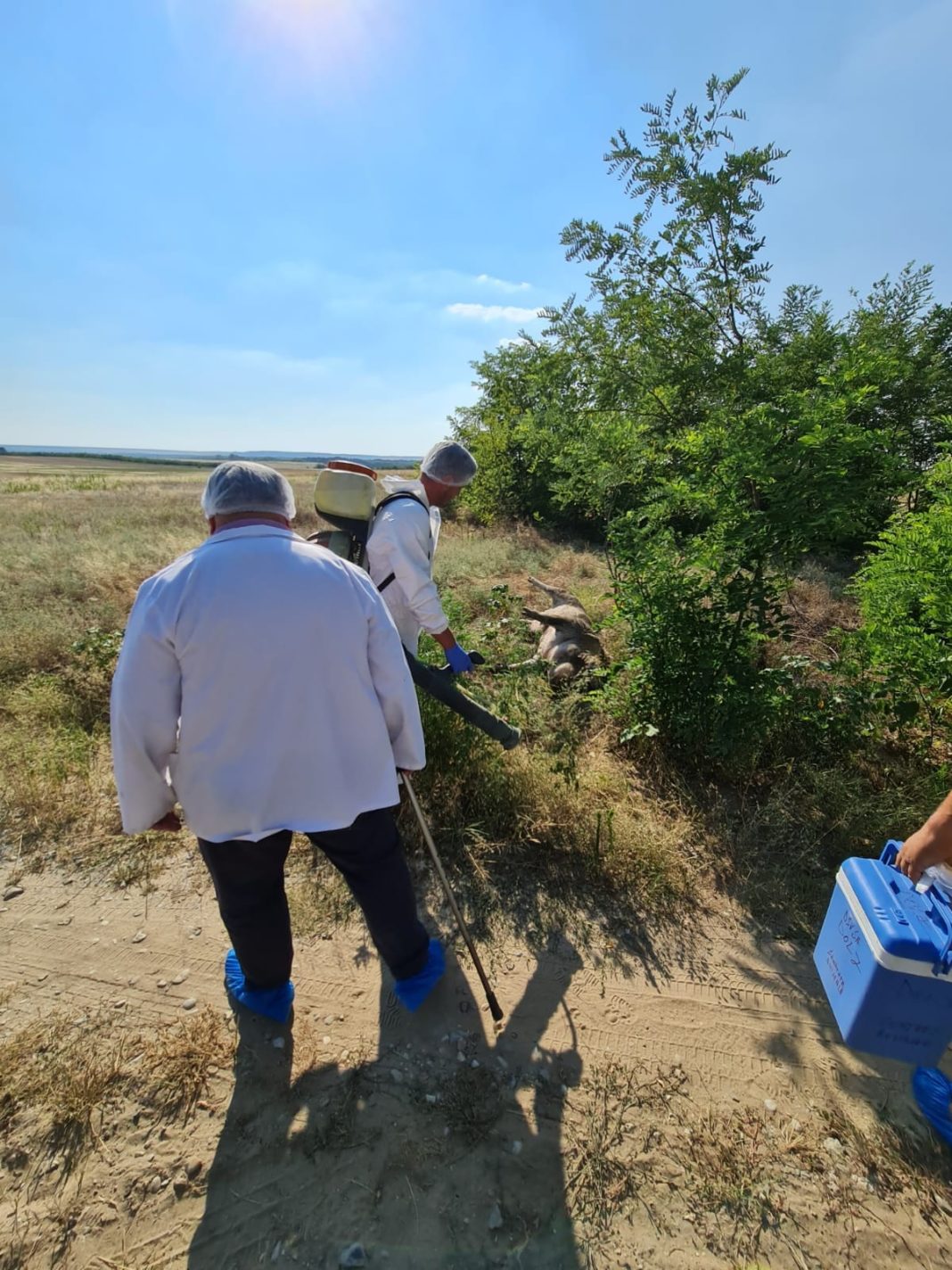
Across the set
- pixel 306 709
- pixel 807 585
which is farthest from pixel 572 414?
pixel 807 585

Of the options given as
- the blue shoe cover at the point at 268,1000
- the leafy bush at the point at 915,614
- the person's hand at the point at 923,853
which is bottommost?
the blue shoe cover at the point at 268,1000

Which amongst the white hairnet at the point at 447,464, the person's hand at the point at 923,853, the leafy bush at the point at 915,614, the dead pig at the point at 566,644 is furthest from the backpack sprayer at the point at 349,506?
the leafy bush at the point at 915,614

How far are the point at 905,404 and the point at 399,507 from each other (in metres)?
7.33

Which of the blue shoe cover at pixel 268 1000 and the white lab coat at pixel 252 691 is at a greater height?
the white lab coat at pixel 252 691

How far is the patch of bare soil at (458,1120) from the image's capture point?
161 centimetres

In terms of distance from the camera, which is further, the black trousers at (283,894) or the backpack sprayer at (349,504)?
the backpack sprayer at (349,504)

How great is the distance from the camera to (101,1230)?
1635mm

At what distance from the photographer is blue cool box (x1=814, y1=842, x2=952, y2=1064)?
1818mm

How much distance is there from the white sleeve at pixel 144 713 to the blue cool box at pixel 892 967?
2494 mm

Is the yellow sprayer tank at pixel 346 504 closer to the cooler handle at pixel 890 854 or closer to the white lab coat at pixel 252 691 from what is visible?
the white lab coat at pixel 252 691

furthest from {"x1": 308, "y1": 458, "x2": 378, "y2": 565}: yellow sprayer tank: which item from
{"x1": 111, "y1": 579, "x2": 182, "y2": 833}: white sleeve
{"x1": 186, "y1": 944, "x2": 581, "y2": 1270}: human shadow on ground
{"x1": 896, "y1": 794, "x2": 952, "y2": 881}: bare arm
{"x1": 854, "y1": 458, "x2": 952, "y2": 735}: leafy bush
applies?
{"x1": 854, "y1": 458, "x2": 952, "y2": 735}: leafy bush

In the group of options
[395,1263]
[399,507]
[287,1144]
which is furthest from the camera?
[399,507]

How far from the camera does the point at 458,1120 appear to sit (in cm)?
188

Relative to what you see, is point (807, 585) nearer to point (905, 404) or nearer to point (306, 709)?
point (905, 404)
